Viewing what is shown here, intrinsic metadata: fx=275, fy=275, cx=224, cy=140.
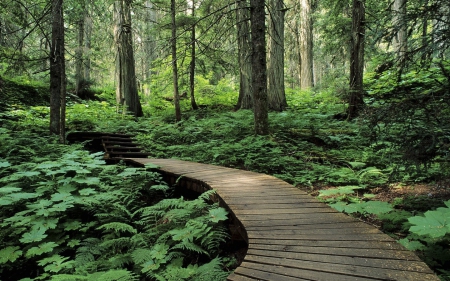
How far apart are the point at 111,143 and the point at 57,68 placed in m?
2.71

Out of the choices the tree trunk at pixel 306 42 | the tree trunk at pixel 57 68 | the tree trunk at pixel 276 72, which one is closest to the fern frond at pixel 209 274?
the tree trunk at pixel 57 68

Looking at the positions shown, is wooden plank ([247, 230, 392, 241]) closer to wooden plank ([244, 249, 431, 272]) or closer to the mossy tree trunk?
wooden plank ([244, 249, 431, 272])

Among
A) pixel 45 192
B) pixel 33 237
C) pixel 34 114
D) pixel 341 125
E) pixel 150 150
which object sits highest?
pixel 34 114

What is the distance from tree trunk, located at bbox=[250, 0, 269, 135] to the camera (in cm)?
761

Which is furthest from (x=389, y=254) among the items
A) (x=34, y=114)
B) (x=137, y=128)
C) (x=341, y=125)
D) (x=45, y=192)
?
(x=34, y=114)

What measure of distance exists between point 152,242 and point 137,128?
790 cm

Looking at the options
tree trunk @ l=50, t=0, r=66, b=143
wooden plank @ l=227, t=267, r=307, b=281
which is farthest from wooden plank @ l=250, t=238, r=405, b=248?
tree trunk @ l=50, t=0, r=66, b=143

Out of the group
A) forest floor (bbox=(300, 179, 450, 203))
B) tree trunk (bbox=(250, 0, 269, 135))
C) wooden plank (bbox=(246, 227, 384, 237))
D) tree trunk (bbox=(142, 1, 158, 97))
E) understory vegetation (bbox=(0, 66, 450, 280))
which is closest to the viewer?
wooden plank (bbox=(246, 227, 384, 237))

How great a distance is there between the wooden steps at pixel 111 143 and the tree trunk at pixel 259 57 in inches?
148

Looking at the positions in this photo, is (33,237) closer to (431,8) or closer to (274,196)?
(274,196)

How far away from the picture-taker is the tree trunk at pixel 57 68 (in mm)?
7773

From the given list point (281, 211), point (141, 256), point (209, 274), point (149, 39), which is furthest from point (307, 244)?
point (149, 39)

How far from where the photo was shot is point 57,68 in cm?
824

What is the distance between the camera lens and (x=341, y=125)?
9.41 meters
